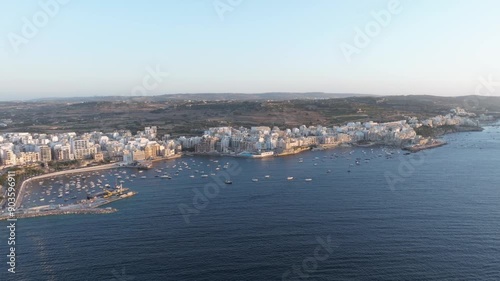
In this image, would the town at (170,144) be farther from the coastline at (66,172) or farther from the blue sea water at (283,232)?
the blue sea water at (283,232)

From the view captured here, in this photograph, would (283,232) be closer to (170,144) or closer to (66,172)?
(66,172)

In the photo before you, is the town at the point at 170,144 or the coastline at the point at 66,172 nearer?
the coastline at the point at 66,172

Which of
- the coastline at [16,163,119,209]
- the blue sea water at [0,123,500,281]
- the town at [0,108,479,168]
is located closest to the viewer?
the blue sea water at [0,123,500,281]

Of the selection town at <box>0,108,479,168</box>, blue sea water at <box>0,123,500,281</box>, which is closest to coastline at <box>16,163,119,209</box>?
town at <box>0,108,479,168</box>

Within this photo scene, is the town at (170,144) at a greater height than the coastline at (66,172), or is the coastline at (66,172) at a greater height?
the town at (170,144)

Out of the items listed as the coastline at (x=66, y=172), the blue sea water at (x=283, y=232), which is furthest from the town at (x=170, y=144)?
Answer: the blue sea water at (x=283, y=232)

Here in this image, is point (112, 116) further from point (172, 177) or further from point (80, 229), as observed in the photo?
point (80, 229)

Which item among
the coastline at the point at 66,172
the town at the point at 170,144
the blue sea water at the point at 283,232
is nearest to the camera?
the blue sea water at the point at 283,232

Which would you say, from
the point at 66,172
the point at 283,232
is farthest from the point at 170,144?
the point at 283,232

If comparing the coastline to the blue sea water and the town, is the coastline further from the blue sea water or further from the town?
the blue sea water
